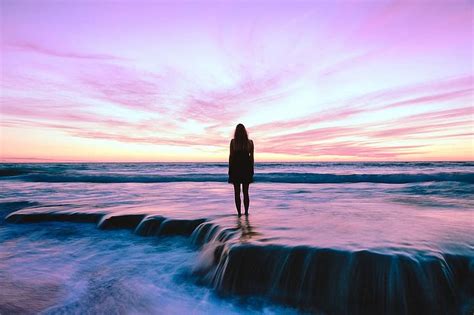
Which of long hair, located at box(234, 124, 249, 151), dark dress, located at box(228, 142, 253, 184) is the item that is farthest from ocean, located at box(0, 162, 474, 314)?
long hair, located at box(234, 124, 249, 151)

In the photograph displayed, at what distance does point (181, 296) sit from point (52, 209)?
21.8ft

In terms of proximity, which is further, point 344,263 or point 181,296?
point 181,296

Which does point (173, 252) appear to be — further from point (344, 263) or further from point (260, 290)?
point (344, 263)

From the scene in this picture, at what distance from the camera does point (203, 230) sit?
6227 millimetres

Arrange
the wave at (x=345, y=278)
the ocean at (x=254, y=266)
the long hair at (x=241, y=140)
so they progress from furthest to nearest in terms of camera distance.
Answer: the long hair at (x=241, y=140)
the ocean at (x=254, y=266)
the wave at (x=345, y=278)

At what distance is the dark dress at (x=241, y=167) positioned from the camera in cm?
615

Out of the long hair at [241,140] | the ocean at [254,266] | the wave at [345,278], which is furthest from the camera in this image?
the long hair at [241,140]

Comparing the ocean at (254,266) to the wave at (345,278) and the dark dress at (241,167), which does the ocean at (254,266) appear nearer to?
the wave at (345,278)

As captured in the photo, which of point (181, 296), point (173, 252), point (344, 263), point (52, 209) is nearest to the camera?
point (344, 263)

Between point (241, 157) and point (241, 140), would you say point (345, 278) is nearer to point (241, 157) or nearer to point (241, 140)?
point (241, 157)

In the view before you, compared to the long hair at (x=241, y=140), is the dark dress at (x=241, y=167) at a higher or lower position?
lower

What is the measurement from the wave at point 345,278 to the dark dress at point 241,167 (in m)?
1.75

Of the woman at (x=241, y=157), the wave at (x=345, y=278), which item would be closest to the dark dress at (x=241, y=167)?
the woman at (x=241, y=157)

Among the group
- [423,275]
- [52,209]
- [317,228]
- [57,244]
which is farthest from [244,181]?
[52,209]
